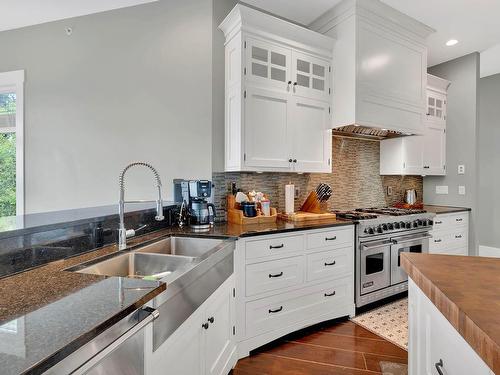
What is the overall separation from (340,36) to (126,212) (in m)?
2.66

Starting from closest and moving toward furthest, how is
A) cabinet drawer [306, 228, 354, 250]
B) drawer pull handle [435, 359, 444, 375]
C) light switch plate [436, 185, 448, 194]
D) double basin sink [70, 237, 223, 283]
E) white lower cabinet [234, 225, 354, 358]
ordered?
drawer pull handle [435, 359, 444, 375]
double basin sink [70, 237, 223, 283]
white lower cabinet [234, 225, 354, 358]
cabinet drawer [306, 228, 354, 250]
light switch plate [436, 185, 448, 194]

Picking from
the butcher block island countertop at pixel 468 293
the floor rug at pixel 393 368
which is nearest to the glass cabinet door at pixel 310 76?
the butcher block island countertop at pixel 468 293

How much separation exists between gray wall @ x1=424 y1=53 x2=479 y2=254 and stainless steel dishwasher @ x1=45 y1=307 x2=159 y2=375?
453 centimetres

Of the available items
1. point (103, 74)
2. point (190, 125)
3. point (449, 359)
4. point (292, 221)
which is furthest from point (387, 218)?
A: point (103, 74)

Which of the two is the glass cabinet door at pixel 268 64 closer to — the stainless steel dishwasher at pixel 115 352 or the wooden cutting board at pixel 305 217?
the wooden cutting board at pixel 305 217

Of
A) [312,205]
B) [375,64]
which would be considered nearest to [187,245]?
[312,205]

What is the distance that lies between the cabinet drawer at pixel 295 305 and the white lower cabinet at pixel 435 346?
3.98 feet

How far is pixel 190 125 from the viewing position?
2.80 m

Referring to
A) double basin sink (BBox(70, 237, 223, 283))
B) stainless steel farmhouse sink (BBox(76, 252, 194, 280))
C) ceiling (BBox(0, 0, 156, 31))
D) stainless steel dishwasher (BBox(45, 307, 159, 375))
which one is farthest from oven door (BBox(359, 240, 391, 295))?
ceiling (BBox(0, 0, 156, 31))

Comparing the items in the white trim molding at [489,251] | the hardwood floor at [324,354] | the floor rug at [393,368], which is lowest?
the hardwood floor at [324,354]

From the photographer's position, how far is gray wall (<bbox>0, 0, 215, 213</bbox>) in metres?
2.79

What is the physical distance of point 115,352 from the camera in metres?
0.89

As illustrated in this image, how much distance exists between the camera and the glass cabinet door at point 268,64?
2.57m

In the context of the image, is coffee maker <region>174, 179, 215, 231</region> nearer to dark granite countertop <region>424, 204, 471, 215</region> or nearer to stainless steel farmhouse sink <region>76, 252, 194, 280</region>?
stainless steel farmhouse sink <region>76, 252, 194, 280</region>
